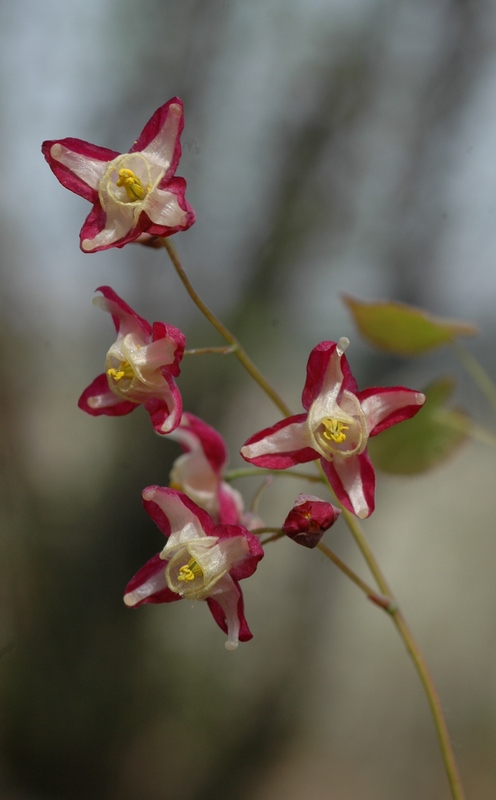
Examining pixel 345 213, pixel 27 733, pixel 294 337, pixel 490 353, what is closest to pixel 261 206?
pixel 345 213

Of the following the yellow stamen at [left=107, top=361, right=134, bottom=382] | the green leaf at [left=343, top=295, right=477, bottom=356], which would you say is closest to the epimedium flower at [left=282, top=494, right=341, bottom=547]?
the yellow stamen at [left=107, top=361, right=134, bottom=382]

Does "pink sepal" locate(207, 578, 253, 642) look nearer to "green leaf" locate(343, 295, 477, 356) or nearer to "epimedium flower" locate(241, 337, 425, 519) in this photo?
"epimedium flower" locate(241, 337, 425, 519)

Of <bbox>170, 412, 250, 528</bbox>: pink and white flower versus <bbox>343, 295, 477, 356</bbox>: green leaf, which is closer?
<bbox>170, 412, 250, 528</bbox>: pink and white flower

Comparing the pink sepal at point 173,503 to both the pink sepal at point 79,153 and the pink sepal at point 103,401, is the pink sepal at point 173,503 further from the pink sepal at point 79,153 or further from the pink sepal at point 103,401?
the pink sepal at point 79,153

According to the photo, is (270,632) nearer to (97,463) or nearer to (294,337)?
(97,463)

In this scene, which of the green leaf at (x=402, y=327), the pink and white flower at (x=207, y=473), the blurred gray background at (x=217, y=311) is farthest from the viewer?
the blurred gray background at (x=217, y=311)

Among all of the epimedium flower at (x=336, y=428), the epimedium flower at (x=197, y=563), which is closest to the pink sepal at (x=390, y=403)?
the epimedium flower at (x=336, y=428)

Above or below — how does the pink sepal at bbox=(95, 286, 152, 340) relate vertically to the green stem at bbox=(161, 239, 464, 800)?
above
